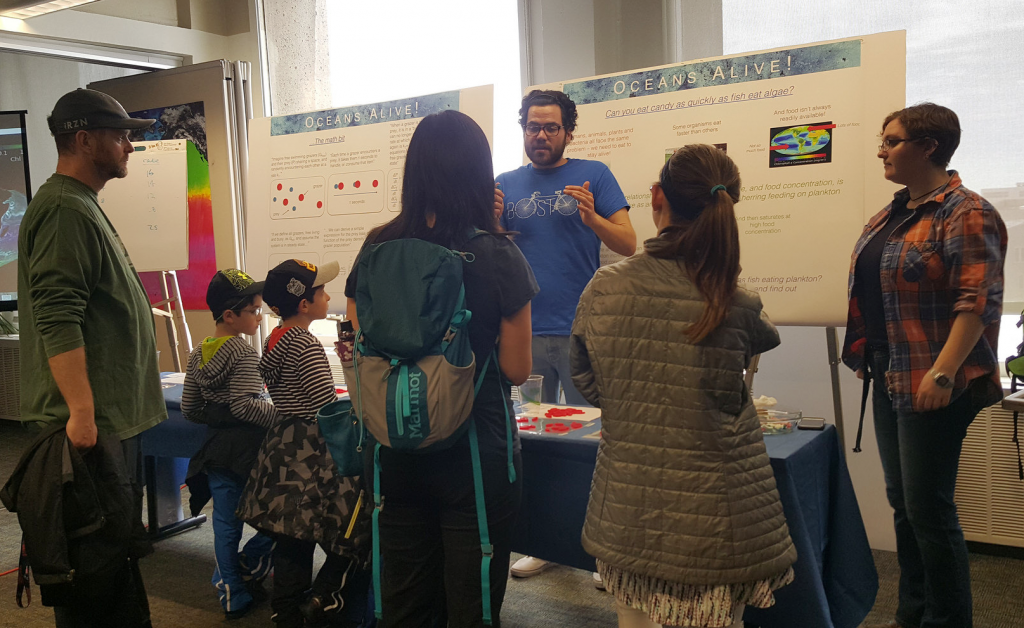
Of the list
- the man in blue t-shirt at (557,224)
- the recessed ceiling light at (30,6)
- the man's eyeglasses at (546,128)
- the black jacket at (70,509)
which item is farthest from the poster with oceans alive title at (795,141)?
the recessed ceiling light at (30,6)

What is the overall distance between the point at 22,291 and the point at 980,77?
3.19 meters

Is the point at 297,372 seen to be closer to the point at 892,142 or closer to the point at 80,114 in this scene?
the point at 80,114

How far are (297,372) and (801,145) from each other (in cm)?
177

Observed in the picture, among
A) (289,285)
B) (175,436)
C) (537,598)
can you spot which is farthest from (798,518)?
(175,436)

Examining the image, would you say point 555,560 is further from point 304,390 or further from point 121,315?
point 121,315

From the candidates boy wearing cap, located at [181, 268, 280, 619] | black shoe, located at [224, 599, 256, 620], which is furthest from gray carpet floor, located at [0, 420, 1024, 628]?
boy wearing cap, located at [181, 268, 280, 619]

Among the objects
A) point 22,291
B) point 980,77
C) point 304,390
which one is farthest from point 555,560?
point 980,77

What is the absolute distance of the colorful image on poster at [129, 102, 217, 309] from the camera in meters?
4.41

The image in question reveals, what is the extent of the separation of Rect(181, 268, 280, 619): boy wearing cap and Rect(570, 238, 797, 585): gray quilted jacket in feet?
4.47

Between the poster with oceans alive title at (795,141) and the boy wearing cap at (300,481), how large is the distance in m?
0.88

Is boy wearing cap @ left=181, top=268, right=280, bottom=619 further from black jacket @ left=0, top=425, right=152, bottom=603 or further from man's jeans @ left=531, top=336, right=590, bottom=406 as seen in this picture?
man's jeans @ left=531, top=336, right=590, bottom=406

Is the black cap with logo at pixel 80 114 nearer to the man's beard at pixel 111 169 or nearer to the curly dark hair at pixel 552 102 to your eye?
the man's beard at pixel 111 169

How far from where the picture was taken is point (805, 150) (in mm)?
2494

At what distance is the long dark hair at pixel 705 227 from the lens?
129 cm
